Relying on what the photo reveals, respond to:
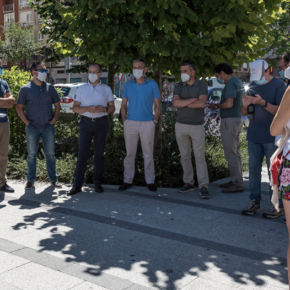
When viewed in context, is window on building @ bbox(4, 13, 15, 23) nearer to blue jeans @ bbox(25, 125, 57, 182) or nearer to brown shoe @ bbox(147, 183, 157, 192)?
blue jeans @ bbox(25, 125, 57, 182)

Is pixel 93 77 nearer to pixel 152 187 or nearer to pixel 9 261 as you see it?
pixel 152 187

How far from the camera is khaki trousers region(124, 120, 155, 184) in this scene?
22.6 ft

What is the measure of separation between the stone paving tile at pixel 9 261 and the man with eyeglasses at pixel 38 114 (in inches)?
117

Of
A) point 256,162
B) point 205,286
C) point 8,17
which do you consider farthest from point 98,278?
point 8,17

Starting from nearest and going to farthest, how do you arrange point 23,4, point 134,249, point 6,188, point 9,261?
point 9,261 → point 134,249 → point 6,188 → point 23,4

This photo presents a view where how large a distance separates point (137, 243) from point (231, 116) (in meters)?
3.11

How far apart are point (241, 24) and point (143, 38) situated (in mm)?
1477

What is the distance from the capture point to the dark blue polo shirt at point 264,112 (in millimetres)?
5305

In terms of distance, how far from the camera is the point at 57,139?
386 inches

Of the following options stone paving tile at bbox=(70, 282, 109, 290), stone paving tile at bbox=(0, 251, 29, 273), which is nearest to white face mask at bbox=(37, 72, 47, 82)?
stone paving tile at bbox=(0, 251, 29, 273)

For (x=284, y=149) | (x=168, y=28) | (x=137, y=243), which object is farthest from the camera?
(x=168, y=28)

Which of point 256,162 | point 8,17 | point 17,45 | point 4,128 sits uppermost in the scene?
point 8,17

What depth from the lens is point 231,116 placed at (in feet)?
22.5

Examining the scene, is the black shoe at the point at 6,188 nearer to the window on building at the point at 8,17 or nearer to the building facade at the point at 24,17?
the building facade at the point at 24,17
